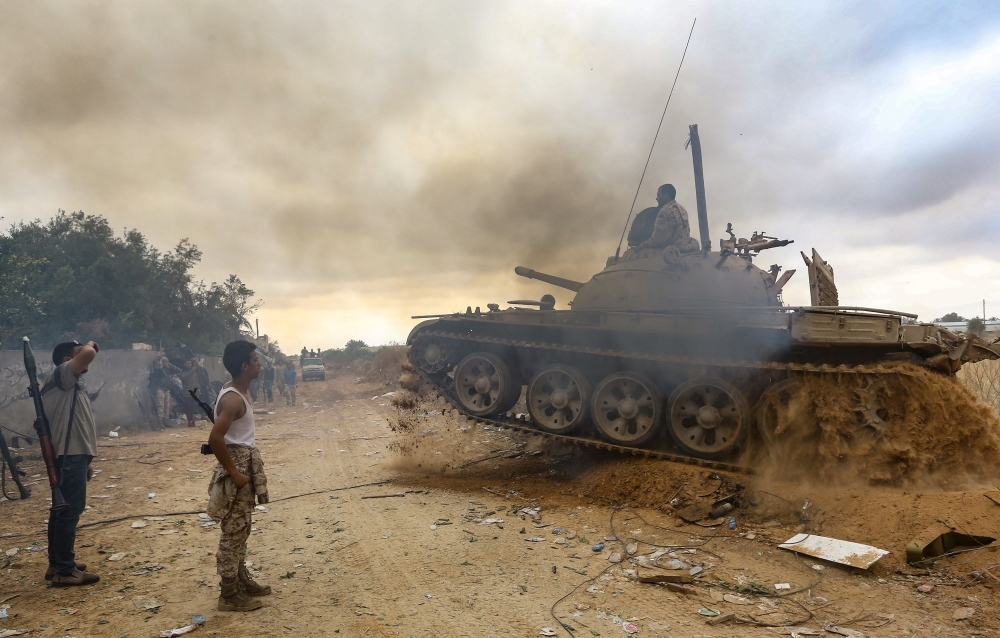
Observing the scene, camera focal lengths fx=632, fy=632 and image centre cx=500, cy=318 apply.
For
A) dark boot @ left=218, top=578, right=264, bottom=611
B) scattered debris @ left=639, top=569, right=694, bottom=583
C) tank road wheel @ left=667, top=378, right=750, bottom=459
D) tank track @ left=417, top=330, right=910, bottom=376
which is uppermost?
tank track @ left=417, top=330, right=910, bottom=376

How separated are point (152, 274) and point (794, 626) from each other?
28.7 meters

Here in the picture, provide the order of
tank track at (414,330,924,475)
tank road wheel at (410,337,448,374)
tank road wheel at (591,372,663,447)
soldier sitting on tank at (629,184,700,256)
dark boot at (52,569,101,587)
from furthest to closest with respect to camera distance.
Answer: tank road wheel at (410,337,448,374), soldier sitting on tank at (629,184,700,256), tank road wheel at (591,372,663,447), tank track at (414,330,924,475), dark boot at (52,569,101,587)

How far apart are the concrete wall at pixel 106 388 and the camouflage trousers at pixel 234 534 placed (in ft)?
33.9

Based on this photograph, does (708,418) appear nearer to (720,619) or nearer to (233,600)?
(720,619)

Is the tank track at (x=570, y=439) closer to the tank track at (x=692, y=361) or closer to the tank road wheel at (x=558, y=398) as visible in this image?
the tank road wheel at (x=558, y=398)

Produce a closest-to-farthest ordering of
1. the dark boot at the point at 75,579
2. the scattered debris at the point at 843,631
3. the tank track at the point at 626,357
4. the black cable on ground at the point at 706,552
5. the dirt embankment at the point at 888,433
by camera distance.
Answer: the scattered debris at the point at 843,631 → the black cable on ground at the point at 706,552 → the dark boot at the point at 75,579 → the dirt embankment at the point at 888,433 → the tank track at the point at 626,357

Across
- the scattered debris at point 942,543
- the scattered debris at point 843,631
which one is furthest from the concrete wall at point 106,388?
the scattered debris at point 942,543

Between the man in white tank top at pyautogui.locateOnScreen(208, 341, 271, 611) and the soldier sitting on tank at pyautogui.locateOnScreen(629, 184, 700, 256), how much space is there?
6407mm

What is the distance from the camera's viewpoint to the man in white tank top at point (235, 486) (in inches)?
177

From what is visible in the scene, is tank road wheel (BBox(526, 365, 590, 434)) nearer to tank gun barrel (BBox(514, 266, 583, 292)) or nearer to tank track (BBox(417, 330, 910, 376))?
tank track (BBox(417, 330, 910, 376))

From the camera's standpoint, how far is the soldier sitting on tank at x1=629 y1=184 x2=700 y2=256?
9.27 meters

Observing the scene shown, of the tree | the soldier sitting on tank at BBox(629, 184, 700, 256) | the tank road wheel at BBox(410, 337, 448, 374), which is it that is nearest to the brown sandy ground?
the tank road wheel at BBox(410, 337, 448, 374)

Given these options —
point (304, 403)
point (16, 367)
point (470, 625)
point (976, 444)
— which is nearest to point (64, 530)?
point (470, 625)

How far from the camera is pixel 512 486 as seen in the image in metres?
8.64
